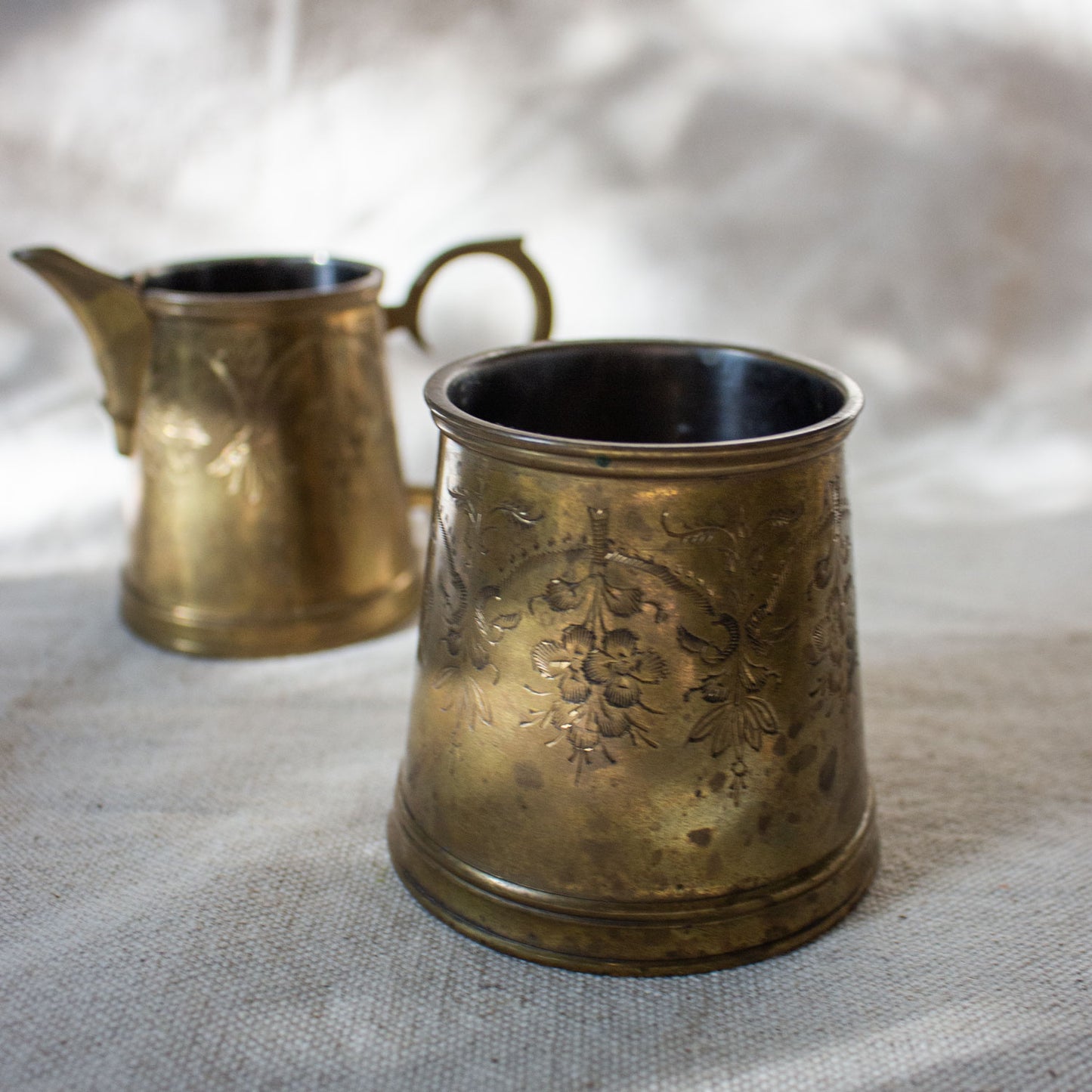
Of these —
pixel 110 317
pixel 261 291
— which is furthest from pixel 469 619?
pixel 261 291

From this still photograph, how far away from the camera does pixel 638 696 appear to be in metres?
0.76

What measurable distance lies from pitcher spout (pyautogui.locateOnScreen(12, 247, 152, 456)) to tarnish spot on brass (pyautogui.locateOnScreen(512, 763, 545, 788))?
631mm

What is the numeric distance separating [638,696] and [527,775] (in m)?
0.09

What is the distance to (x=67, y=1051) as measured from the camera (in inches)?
30.0

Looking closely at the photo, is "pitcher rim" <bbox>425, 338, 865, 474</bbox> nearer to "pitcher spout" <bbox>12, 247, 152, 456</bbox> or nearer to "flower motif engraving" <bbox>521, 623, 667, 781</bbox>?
"flower motif engraving" <bbox>521, 623, 667, 781</bbox>

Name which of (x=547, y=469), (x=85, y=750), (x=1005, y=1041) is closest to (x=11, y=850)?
(x=85, y=750)

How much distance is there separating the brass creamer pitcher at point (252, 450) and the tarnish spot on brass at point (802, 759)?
0.59 metres

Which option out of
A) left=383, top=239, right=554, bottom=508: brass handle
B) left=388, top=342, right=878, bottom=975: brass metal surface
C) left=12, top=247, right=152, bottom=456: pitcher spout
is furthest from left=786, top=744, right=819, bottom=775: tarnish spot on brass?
left=12, top=247, right=152, bottom=456: pitcher spout

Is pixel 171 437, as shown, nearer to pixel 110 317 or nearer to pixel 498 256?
pixel 110 317

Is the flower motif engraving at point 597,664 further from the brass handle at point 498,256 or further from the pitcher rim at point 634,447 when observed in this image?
the brass handle at point 498,256

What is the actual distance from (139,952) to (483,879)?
22 centimetres

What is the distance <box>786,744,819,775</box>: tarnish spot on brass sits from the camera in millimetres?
797

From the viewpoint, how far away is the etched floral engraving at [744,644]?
0.75m

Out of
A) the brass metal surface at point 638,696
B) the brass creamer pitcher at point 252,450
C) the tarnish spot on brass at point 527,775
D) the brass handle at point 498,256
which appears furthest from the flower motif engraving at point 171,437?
the tarnish spot on brass at point 527,775
